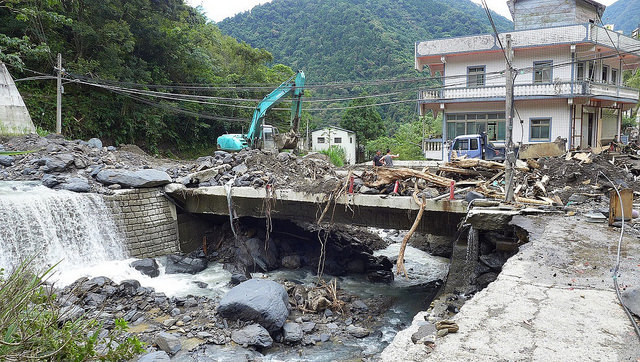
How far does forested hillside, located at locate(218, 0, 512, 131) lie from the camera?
161ft

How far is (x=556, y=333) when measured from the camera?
4285 millimetres

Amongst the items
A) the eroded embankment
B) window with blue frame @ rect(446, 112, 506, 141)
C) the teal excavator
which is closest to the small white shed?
window with blue frame @ rect(446, 112, 506, 141)

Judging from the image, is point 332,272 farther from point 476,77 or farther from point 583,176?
point 476,77

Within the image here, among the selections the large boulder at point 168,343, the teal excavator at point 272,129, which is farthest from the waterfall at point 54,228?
the teal excavator at point 272,129

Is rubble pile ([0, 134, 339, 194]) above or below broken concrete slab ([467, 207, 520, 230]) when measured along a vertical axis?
above

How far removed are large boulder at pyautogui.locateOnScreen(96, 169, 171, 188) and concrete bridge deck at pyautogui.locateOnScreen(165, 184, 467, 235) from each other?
46cm

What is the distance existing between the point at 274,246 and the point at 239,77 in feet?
67.7

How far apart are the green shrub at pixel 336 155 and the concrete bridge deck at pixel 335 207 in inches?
412

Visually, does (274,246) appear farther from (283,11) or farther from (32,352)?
(283,11)

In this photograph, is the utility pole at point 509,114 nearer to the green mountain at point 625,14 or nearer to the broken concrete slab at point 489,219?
the broken concrete slab at point 489,219

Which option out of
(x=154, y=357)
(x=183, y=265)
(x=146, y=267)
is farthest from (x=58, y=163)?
(x=154, y=357)

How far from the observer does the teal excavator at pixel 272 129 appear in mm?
18562

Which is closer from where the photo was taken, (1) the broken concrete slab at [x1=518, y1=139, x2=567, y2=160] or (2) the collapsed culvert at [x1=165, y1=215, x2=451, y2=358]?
(2) the collapsed culvert at [x1=165, y1=215, x2=451, y2=358]

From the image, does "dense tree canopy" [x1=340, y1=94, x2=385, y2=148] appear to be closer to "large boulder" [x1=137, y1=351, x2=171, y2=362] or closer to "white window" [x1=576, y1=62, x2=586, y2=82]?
"white window" [x1=576, y1=62, x2=586, y2=82]
